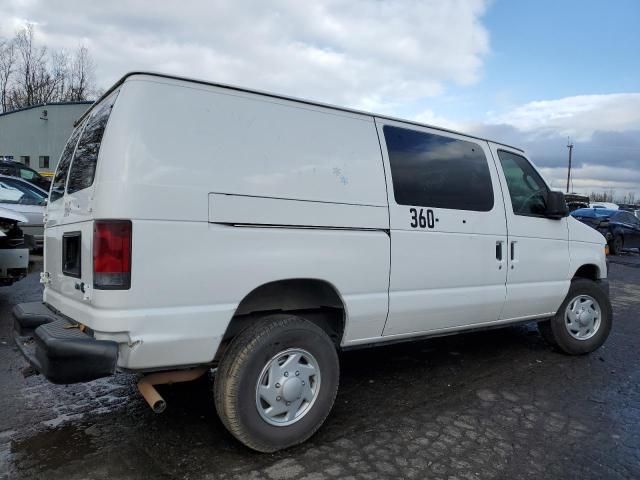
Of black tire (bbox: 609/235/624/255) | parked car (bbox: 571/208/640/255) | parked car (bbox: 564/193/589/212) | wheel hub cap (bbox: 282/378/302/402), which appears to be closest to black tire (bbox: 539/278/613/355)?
parked car (bbox: 564/193/589/212)

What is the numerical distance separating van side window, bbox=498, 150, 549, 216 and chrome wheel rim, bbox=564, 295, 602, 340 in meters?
1.16

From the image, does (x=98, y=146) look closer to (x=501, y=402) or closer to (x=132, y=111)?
(x=132, y=111)

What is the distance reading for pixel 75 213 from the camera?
310 centimetres

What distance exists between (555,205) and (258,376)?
3387 millimetres

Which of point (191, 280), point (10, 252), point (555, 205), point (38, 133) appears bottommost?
point (10, 252)

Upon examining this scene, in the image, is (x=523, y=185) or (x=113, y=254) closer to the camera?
(x=113, y=254)

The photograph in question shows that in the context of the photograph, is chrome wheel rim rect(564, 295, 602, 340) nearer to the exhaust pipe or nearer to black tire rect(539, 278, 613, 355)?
black tire rect(539, 278, 613, 355)

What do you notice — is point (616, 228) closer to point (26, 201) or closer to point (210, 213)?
point (26, 201)

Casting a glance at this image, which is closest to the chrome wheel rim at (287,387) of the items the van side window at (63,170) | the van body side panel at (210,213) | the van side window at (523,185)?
the van body side panel at (210,213)

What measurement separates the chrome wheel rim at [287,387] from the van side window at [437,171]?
1313mm

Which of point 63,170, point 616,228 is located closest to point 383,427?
point 63,170

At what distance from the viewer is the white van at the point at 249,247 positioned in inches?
106

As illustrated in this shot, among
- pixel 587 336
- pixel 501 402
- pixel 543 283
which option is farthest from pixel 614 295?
pixel 501 402

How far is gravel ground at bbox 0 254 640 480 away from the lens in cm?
303
